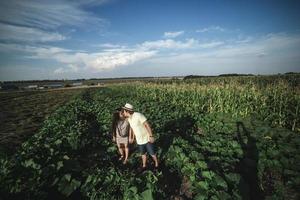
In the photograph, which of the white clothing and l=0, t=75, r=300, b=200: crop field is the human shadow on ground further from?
the white clothing

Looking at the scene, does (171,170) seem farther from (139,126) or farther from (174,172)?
(139,126)

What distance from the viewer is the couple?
556cm

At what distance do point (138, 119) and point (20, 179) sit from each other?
9.90 ft

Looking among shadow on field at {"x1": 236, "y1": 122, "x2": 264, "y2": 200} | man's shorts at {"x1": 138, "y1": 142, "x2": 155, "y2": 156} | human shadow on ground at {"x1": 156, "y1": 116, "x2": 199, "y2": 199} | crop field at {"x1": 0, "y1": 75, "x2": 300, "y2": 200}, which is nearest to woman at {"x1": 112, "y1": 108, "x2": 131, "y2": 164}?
crop field at {"x1": 0, "y1": 75, "x2": 300, "y2": 200}

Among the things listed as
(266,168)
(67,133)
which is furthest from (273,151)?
(67,133)

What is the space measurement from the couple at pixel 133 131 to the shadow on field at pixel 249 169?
2.36 m

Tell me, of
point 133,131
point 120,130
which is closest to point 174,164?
point 133,131

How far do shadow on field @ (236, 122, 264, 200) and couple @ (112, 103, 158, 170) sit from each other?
236 centimetres

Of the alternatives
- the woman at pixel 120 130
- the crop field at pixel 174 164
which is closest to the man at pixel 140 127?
the woman at pixel 120 130

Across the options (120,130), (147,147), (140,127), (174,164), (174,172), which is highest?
(140,127)

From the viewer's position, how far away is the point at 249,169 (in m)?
5.57

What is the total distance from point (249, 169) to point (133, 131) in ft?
10.7

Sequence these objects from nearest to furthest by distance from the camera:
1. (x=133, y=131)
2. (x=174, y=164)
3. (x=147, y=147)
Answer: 1. (x=147, y=147)
2. (x=133, y=131)
3. (x=174, y=164)

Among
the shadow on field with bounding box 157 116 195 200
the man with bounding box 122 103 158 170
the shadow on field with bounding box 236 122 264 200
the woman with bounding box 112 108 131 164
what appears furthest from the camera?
the woman with bounding box 112 108 131 164
